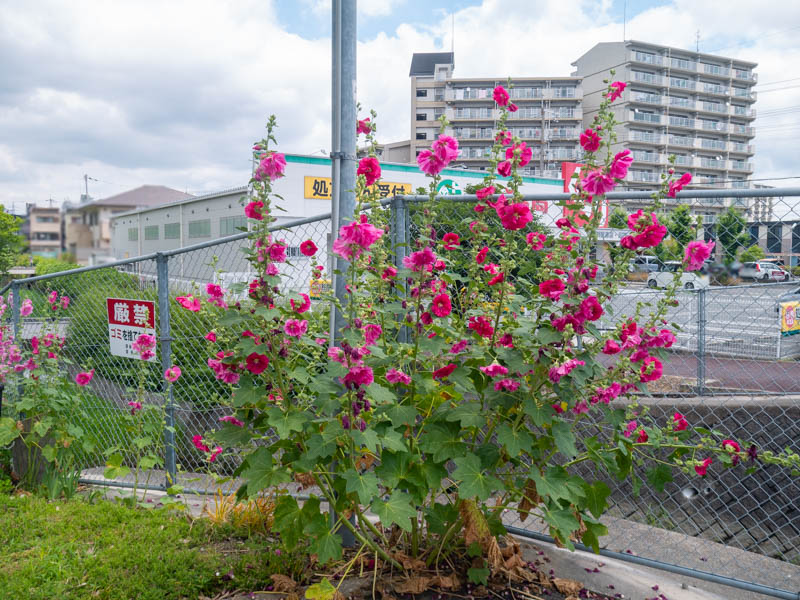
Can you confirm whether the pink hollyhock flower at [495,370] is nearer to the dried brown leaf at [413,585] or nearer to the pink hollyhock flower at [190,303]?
the dried brown leaf at [413,585]

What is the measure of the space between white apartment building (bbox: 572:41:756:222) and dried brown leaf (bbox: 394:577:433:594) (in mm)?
64872

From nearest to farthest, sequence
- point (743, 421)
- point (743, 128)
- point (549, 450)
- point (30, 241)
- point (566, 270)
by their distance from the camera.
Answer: point (30, 241) < point (566, 270) < point (549, 450) < point (743, 421) < point (743, 128)

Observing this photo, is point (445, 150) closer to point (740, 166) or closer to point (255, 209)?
point (255, 209)

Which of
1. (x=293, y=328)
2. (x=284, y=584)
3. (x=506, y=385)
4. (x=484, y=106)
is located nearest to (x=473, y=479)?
(x=506, y=385)

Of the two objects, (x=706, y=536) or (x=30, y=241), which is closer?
(x=30, y=241)

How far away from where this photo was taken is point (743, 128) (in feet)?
236

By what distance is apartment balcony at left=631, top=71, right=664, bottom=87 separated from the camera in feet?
214

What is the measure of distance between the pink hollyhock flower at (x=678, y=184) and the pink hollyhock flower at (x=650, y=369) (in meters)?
0.60

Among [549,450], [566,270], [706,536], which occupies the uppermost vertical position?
[566,270]

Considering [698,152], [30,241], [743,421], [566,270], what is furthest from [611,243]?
[698,152]

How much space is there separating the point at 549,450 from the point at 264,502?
5.12 feet

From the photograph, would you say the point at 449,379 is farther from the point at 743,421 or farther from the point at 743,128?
the point at 743,128

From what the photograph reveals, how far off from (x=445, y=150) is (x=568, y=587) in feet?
5.84

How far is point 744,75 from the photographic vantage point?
239ft
